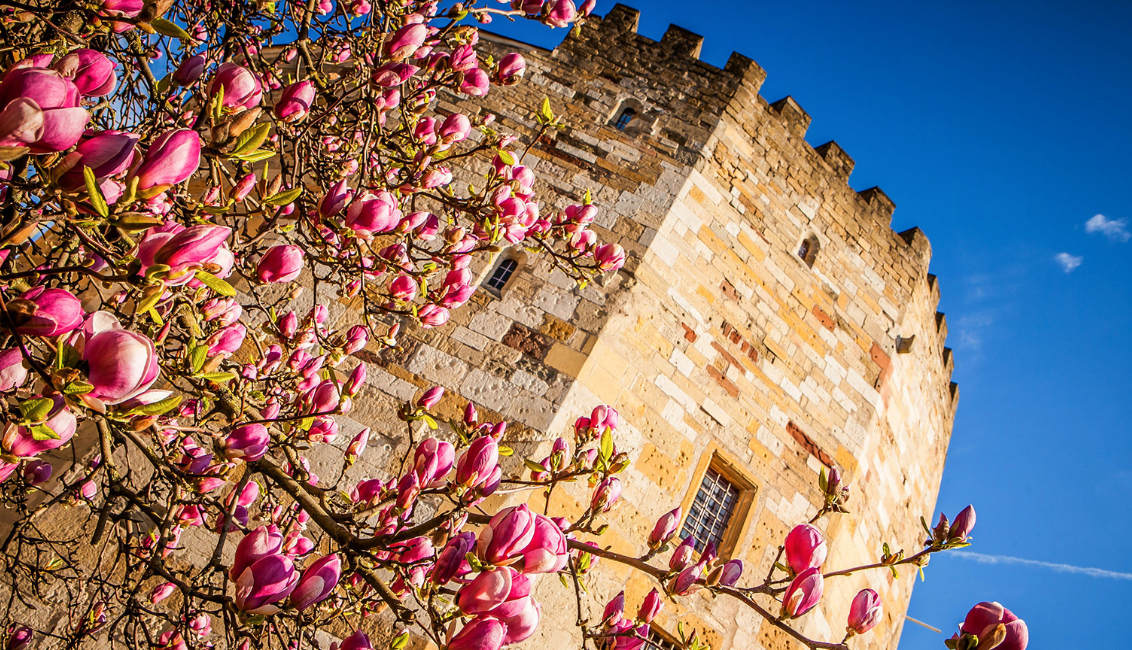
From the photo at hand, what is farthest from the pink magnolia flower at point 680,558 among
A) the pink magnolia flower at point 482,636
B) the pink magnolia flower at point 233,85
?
the pink magnolia flower at point 233,85

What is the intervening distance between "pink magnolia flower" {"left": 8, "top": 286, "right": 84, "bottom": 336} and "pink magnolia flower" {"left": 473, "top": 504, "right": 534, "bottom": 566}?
0.78m

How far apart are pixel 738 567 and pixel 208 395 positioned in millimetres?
1587

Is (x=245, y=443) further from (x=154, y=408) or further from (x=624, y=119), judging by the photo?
(x=624, y=119)

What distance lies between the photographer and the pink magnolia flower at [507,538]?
1.12 meters

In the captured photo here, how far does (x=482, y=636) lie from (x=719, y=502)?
3014mm

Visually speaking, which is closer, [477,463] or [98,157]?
[98,157]

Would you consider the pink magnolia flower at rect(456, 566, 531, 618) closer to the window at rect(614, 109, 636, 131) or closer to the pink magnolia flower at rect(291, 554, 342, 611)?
the pink magnolia flower at rect(291, 554, 342, 611)

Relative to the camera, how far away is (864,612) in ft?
5.00

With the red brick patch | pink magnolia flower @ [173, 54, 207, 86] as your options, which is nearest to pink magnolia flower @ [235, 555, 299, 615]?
pink magnolia flower @ [173, 54, 207, 86]

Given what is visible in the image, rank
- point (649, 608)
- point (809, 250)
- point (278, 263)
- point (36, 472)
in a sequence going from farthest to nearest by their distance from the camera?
point (809, 250)
point (36, 472)
point (649, 608)
point (278, 263)

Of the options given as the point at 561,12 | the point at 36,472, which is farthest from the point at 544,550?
the point at 36,472

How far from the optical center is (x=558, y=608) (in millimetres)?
3031

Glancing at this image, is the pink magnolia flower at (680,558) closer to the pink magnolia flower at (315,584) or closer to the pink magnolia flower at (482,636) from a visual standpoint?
the pink magnolia flower at (482,636)

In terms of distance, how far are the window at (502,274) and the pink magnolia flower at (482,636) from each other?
9.43ft
